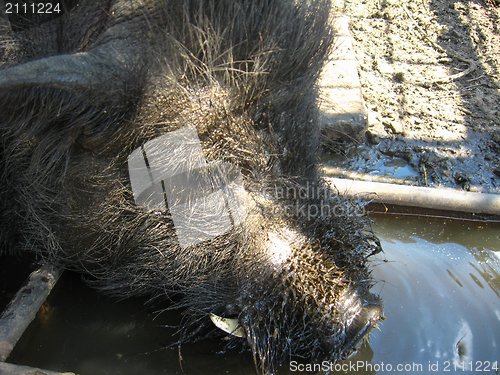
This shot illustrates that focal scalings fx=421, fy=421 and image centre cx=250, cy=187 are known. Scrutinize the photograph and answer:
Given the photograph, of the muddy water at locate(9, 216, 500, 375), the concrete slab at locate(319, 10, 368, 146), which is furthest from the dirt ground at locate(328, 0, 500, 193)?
the muddy water at locate(9, 216, 500, 375)

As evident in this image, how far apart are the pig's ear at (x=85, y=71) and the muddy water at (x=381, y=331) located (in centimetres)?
123

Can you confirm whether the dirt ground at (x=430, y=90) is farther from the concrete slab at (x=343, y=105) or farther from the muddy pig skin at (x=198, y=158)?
the muddy pig skin at (x=198, y=158)

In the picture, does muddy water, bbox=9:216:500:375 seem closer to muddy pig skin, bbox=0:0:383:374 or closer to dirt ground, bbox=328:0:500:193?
muddy pig skin, bbox=0:0:383:374

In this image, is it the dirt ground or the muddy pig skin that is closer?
the muddy pig skin

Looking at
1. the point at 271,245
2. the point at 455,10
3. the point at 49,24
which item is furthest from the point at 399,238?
the point at 455,10

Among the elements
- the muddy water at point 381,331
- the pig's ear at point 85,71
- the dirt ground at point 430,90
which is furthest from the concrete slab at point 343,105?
the pig's ear at point 85,71

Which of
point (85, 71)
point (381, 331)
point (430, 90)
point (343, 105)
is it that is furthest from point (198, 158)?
point (430, 90)

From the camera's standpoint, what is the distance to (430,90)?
164 inches

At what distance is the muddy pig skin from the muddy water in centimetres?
16

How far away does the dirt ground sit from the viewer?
347 centimetres

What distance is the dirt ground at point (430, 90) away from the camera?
11.4 feet

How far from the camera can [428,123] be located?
381 cm

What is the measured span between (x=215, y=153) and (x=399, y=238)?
5.03 feet

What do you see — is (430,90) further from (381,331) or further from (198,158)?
(198,158)
